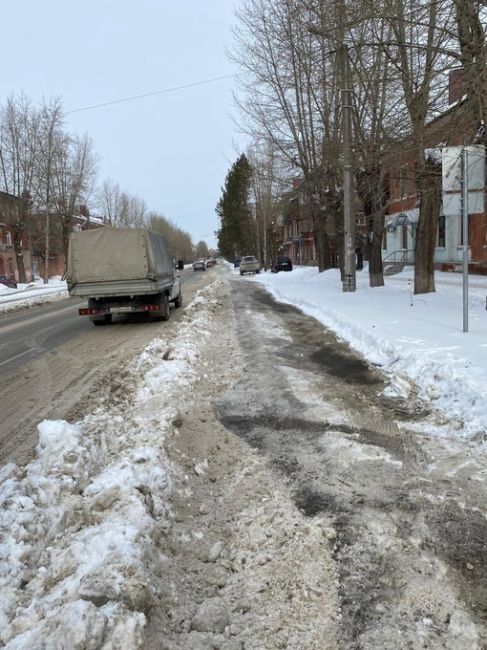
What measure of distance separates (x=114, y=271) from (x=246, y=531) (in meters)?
10.5

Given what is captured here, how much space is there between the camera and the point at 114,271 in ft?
42.0

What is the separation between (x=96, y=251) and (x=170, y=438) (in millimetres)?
9273

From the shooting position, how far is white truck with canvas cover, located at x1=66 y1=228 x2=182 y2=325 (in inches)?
497

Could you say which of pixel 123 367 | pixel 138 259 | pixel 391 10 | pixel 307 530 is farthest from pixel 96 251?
pixel 307 530

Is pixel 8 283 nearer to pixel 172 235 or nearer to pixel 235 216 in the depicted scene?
pixel 235 216

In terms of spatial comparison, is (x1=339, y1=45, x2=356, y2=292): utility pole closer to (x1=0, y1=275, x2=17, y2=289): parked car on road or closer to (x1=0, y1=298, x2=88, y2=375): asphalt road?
(x1=0, y1=298, x2=88, y2=375): asphalt road

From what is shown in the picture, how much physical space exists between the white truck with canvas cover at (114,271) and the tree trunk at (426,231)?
24.7ft

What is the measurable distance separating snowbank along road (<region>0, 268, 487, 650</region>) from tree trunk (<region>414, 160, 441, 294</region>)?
30.9 ft

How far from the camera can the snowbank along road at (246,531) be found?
95.0 inches

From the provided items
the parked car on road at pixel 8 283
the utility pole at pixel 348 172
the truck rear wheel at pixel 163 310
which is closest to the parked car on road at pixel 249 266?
the parked car on road at pixel 8 283

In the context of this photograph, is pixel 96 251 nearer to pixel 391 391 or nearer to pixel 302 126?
pixel 391 391

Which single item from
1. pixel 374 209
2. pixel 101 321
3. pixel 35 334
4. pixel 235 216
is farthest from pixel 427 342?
pixel 235 216

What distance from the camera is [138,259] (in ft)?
42.3

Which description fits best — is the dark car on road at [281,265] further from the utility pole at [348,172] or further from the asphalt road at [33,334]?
the asphalt road at [33,334]
